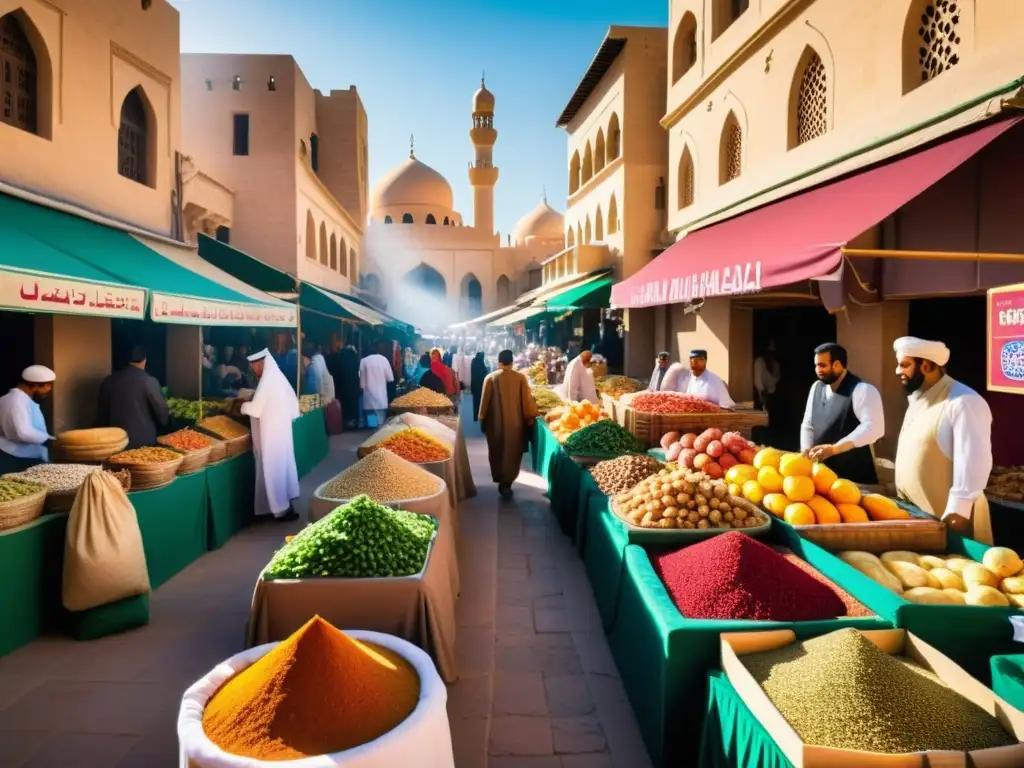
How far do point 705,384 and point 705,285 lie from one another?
5.28 ft

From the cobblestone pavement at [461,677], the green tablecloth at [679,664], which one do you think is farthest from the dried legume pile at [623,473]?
the green tablecloth at [679,664]

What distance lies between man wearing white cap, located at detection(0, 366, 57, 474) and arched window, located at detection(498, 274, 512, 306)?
2965 centimetres

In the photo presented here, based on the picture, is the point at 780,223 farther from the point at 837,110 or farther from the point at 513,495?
the point at 513,495

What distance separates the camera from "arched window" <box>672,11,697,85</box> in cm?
1142

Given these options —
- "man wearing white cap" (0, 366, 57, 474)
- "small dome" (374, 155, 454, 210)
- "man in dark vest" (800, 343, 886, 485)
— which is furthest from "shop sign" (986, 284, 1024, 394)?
"small dome" (374, 155, 454, 210)

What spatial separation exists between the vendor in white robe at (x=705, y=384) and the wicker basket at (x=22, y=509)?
573cm

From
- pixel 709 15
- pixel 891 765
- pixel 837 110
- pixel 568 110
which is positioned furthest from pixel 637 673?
pixel 568 110

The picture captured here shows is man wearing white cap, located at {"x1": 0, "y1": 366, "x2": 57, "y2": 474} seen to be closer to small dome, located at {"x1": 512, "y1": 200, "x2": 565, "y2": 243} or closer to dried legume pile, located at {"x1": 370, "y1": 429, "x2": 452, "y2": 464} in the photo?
dried legume pile, located at {"x1": 370, "y1": 429, "x2": 452, "y2": 464}

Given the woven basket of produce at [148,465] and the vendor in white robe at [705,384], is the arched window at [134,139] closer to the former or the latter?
Result: the woven basket of produce at [148,465]

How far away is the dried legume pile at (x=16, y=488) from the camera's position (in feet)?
13.2

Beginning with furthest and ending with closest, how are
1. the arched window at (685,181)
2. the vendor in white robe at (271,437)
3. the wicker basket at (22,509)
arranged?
1. the arched window at (685,181)
2. the vendor in white robe at (271,437)
3. the wicker basket at (22,509)

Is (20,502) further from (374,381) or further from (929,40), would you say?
(374,381)

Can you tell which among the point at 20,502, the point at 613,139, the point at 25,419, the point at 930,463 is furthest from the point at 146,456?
the point at 613,139

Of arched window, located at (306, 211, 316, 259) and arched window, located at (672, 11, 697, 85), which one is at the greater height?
arched window, located at (672, 11, 697, 85)
